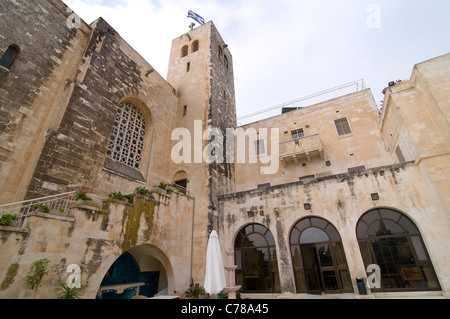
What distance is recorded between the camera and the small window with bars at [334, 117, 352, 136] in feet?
49.1

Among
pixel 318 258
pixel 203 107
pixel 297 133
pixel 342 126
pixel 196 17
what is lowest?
pixel 318 258

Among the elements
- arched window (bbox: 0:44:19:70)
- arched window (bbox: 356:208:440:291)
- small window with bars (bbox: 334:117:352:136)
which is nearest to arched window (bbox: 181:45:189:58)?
arched window (bbox: 0:44:19:70)

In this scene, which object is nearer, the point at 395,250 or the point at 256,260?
the point at 395,250

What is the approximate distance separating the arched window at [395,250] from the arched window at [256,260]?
3816mm

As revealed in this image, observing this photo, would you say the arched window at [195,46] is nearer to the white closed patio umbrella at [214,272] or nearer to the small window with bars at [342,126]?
the small window with bars at [342,126]

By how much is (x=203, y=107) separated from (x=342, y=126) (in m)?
9.60

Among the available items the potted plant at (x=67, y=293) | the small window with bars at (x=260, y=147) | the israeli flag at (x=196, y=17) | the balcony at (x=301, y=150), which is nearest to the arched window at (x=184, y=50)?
the israeli flag at (x=196, y=17)

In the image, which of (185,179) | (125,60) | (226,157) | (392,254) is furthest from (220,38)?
(392,254)

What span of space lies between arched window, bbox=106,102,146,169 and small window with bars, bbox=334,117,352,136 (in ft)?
42.6

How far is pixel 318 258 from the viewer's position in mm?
9828

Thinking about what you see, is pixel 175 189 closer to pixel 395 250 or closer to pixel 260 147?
pixel 260 147

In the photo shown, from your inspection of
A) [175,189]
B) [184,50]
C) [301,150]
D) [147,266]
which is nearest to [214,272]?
[175,189]

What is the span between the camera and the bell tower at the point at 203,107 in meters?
12.3

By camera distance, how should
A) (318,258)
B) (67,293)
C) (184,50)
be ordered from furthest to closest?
(184,50) → (318,258) → (67,293)
